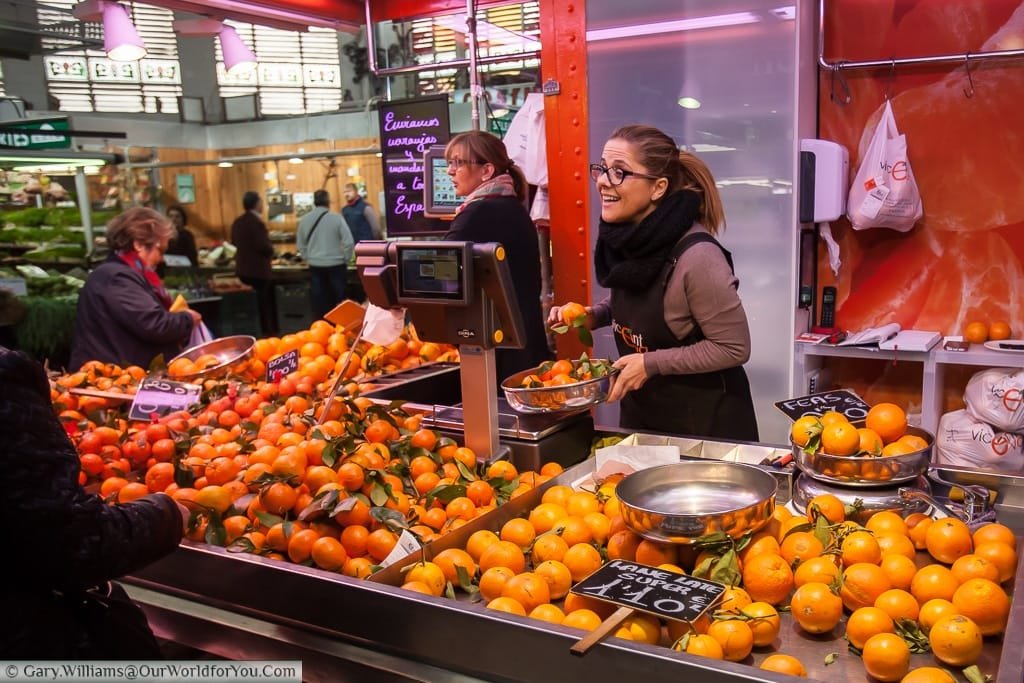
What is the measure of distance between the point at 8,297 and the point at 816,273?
446 centimetres

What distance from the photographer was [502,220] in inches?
161

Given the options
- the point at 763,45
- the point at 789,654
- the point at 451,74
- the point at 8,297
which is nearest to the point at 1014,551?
the point at 789,654

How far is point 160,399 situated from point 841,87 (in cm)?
398

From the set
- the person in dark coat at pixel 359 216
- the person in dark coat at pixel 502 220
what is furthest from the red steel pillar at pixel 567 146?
the person in dark coat at pixel 359 216

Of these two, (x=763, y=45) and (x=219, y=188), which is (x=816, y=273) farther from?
(x=219, y=188)

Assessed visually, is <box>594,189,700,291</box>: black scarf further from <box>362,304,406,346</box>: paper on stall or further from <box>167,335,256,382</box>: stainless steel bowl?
<box>167,335,256,382</box>: stainless steel bowl

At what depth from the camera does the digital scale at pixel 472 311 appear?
226 cm

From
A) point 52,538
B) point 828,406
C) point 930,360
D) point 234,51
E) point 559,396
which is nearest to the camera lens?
point 52,538

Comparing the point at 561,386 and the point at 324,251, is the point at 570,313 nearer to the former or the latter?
the point at 561,386

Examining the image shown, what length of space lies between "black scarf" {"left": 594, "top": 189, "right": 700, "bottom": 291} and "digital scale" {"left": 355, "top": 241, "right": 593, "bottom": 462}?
1.92 feet

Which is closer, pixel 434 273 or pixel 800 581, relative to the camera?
pixel 800 581

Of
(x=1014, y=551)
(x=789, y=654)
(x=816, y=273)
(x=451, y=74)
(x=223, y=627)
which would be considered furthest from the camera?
(x=451, y=74)

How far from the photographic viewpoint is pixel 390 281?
2400 millimetres

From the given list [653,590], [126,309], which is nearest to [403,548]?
[653,590]
